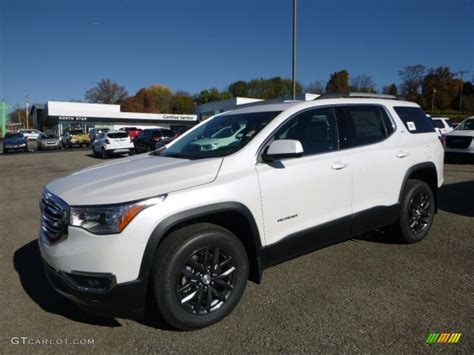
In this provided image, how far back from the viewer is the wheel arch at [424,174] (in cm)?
460

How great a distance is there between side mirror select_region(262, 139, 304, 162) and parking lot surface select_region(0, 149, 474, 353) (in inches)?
53.0

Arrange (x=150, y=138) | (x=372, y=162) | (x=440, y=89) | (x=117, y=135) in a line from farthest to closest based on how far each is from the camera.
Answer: (x=440, y=89) < (x=150, y=138) < (x=117, y=135) < (x=372, y=162)

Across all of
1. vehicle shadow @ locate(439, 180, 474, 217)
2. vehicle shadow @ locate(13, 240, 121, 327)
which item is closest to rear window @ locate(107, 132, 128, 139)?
vehicle shadow @ locate(13, 240, 121, 327)

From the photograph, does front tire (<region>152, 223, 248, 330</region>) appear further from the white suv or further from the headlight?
the headlight

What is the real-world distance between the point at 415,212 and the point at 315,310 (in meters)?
2.35

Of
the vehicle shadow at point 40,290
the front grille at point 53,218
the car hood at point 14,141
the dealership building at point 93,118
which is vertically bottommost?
the vehicle shadow at point 40,290

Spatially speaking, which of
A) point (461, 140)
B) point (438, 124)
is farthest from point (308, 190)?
point (438, 124)

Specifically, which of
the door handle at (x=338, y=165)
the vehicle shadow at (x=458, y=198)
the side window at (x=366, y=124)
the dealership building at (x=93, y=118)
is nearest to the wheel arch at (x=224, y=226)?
the door handle at (x=338, y=165)

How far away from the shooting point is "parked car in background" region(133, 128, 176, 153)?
21.7m

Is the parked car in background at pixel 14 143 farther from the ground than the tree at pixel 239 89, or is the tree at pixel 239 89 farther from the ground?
the tree at pixel 239 89

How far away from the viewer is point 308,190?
356 centimetres

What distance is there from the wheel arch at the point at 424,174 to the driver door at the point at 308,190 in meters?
1.11

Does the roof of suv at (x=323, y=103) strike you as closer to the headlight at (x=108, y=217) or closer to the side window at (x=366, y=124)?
the side window at (x=366, y=124)
